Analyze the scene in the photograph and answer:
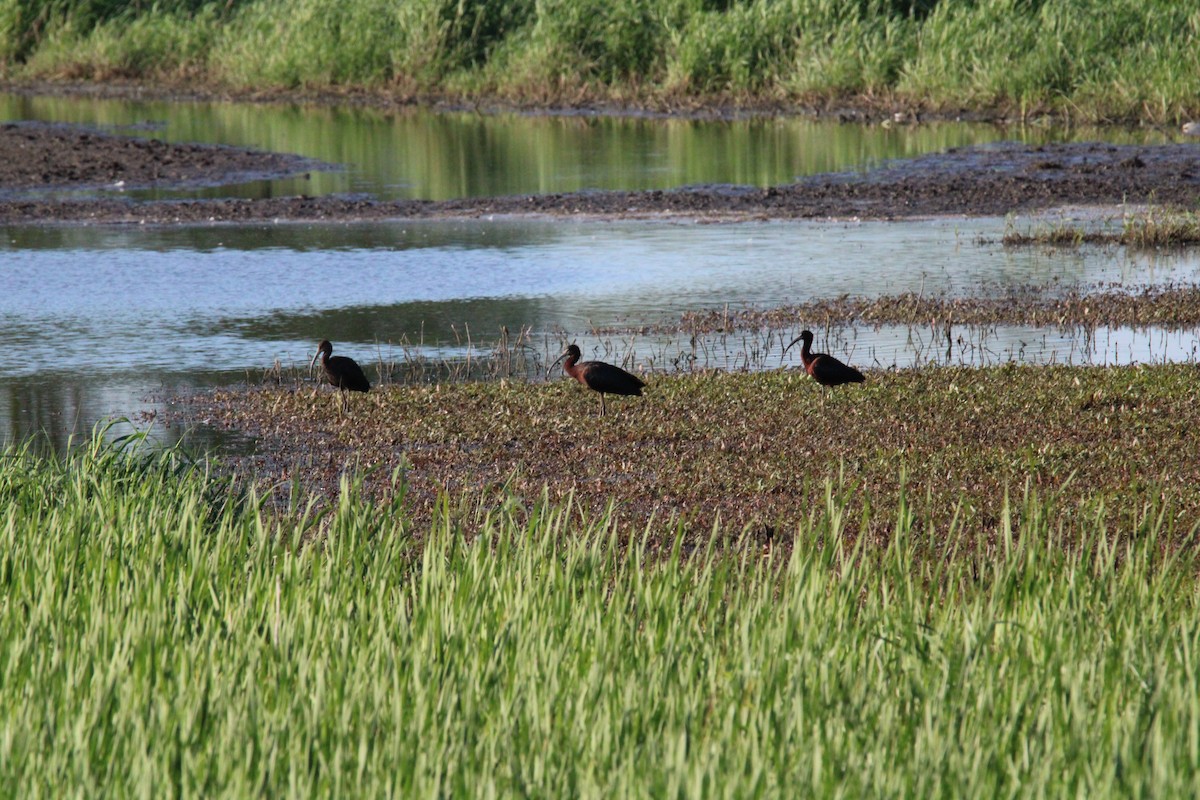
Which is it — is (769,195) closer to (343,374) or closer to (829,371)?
(829,371)

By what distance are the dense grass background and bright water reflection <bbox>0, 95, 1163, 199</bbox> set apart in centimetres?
155

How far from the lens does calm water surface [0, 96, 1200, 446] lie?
12.7 meters

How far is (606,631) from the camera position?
4.76 meters

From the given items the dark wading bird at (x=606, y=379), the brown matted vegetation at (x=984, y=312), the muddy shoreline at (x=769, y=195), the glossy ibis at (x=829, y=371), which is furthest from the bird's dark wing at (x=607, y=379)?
the muddy shoreline at (x=769, y=195)

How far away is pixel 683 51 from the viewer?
3366cm

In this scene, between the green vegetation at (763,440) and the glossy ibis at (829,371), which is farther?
the glossy ibis at (829,371)

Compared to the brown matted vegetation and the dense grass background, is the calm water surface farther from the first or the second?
the dense grass background

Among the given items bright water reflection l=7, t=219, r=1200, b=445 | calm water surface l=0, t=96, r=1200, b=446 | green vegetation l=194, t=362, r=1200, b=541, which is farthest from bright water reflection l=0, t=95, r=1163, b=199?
green vegetation l=194, t=362, r=1200, b=541

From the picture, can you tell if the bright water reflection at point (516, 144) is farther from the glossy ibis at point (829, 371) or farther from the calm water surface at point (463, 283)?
the glossy ibis at point (829, 371)

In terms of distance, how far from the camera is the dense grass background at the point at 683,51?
96.0 ft

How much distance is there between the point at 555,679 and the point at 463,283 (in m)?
12.4

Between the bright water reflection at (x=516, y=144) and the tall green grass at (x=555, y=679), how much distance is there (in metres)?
17.9

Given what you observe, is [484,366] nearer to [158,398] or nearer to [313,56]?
[158,398]

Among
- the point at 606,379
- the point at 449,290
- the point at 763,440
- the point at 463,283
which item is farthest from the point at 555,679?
the point at 463,283
